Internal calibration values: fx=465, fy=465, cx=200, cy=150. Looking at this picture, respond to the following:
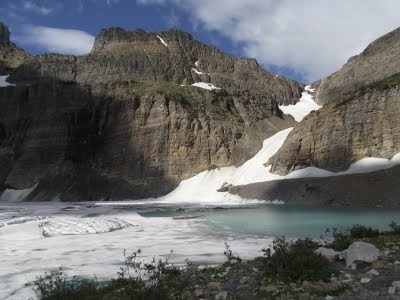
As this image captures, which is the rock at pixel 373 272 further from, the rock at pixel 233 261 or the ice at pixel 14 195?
the ice at pixel 14 195

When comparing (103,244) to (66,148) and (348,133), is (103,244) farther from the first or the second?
(66,148)

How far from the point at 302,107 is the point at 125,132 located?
223ft

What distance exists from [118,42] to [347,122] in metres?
100

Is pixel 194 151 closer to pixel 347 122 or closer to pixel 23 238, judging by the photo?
pixel 347 122

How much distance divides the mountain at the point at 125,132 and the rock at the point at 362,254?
7239 cm

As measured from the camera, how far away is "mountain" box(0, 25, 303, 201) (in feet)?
278

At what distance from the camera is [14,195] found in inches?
Result: 3686

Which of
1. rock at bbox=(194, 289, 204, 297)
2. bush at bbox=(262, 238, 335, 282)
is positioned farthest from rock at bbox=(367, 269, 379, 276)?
rock at bbox=(194, 289, 204, 297)

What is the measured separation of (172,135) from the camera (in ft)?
283

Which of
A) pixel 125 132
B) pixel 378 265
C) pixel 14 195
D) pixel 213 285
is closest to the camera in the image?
pixel 378 265

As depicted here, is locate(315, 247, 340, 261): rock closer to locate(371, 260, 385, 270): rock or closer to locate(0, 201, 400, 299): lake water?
locate(371, 260, 385, 270): rock

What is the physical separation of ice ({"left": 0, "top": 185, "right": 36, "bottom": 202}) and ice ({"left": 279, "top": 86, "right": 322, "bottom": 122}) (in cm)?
7424

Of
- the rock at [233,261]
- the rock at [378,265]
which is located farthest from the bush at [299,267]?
the rock at [233,261]

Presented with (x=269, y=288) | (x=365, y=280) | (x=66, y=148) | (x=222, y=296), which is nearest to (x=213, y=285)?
(x=222, y=296)
